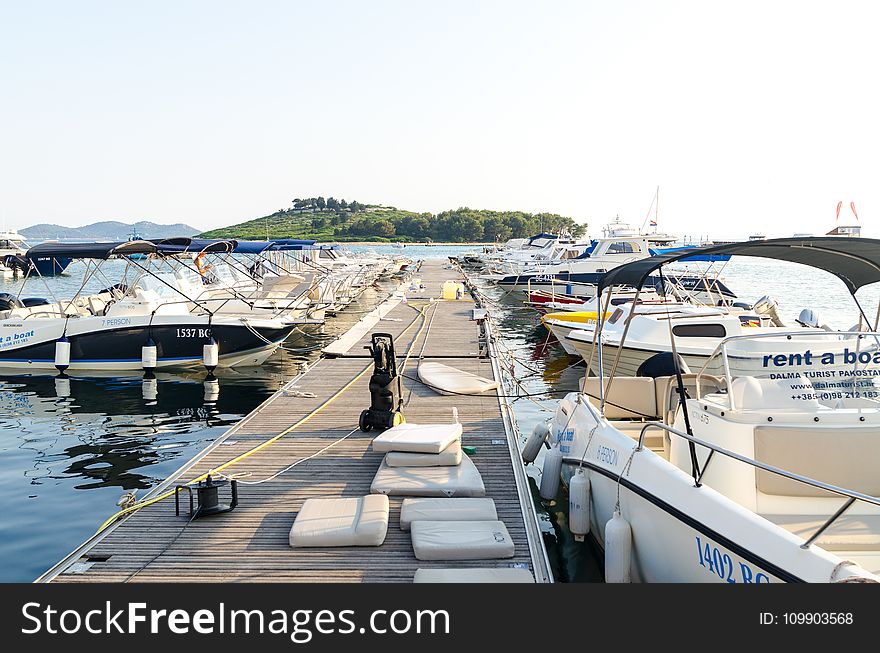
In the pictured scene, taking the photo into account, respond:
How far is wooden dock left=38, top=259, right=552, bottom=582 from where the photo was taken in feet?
18.0

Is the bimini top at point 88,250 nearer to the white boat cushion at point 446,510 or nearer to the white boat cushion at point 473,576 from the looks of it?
the white boat cushion at point 446,510

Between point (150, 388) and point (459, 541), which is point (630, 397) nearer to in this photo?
point (459, 541)

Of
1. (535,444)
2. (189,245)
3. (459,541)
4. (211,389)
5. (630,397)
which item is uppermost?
(189,245)

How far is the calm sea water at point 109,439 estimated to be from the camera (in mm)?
7973

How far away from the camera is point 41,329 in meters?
16.9

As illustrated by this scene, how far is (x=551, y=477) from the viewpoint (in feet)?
26.5

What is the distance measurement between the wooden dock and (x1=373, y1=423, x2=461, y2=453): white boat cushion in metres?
0.40

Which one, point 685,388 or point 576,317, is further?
point 576,317

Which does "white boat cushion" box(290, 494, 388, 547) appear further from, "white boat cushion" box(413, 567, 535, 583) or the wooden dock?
"white boat cushion" box(413, 567, 535, 583)

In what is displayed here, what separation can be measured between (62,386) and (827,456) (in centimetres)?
1536

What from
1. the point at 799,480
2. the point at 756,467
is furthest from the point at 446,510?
the point at 799,480

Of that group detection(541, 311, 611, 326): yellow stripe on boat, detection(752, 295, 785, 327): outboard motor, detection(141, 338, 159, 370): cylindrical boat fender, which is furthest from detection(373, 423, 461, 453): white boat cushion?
detection(752, 295, 785, 327): outboard motor

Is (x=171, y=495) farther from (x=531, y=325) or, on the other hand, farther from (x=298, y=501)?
(x=531, y=325)

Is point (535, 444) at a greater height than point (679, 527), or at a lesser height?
lesser
